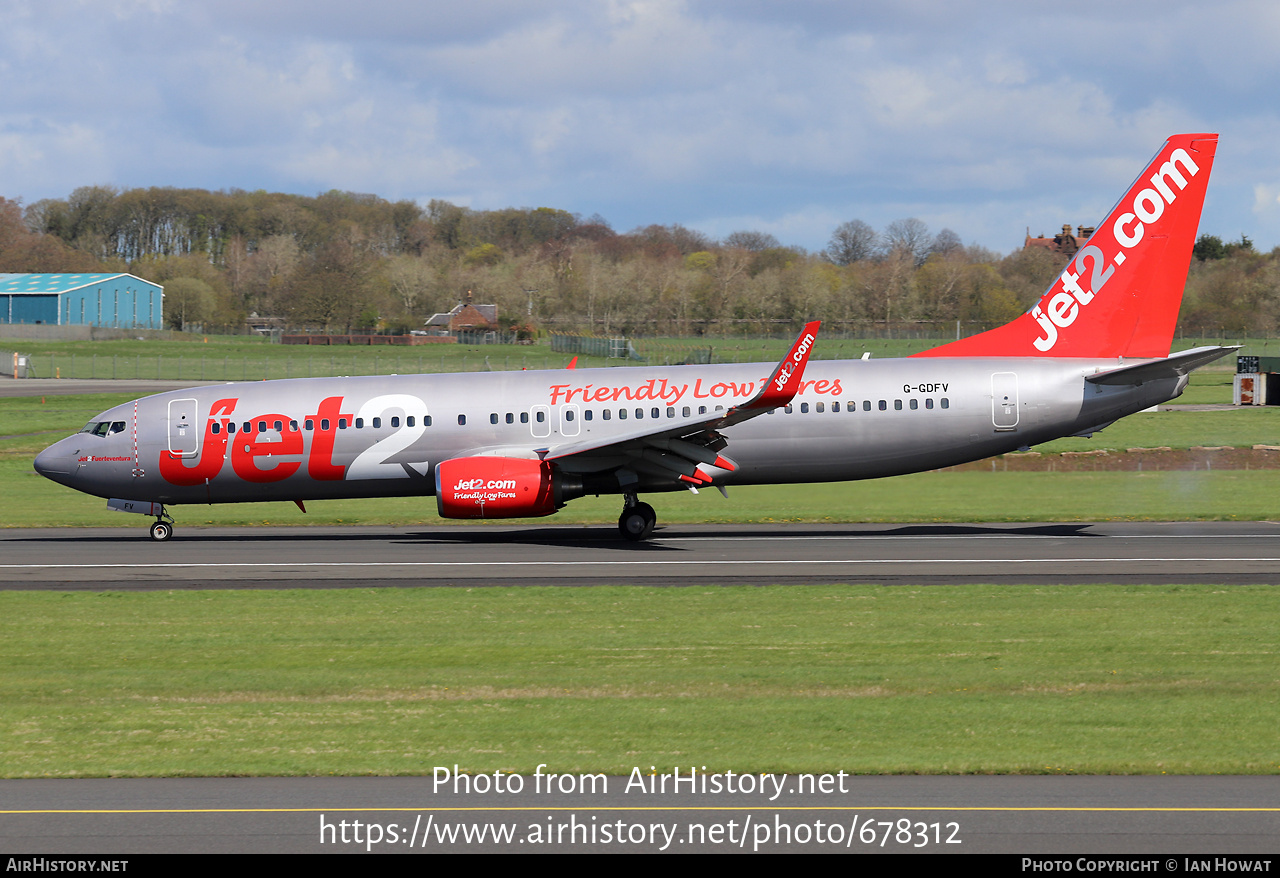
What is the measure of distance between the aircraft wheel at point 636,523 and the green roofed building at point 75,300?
459 ft

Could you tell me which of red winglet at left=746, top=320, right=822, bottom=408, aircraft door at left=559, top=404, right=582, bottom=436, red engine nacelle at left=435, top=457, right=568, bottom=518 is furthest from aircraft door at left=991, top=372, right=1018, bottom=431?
red engine nacelle at left=435, top=457, right=568, bottom=518

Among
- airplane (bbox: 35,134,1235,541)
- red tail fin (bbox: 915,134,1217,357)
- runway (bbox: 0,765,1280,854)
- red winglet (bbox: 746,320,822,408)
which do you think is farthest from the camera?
red tail fin (bbox: 915,134,1217,357)

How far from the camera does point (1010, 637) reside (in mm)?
17562

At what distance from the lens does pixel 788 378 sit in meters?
26.7

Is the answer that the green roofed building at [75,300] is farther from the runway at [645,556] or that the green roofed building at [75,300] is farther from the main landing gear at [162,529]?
the main landing gear at [162,529]

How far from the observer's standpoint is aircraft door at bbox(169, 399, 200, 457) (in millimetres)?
29703

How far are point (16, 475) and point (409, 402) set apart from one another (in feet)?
76.7

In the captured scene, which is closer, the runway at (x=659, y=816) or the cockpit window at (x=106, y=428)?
the runway at (x=659, y=816)

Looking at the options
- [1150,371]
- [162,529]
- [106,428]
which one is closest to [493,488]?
[162,529]

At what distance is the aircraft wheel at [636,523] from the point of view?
1145 inches

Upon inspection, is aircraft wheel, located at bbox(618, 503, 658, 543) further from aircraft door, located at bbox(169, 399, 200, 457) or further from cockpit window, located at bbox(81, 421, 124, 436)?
cockpit window, located at bbox(81, 421, 124, 436)

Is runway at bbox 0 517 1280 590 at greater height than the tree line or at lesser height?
lesser

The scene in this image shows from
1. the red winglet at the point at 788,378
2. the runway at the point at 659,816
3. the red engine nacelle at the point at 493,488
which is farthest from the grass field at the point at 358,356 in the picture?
the runway at the point at 659,816

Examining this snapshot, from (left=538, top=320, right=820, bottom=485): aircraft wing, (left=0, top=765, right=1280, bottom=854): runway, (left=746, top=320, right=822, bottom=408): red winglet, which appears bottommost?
(left=0, top=765, right=1280, bottom=854): runway
